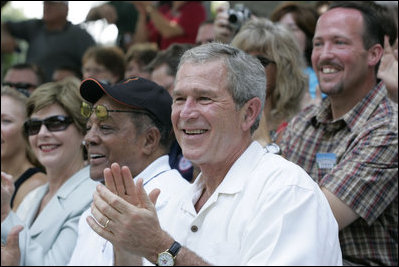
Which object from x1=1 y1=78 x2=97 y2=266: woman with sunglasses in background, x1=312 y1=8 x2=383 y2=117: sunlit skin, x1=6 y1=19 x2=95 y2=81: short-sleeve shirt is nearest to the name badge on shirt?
x1=312 y1=8 x2=383 y2=117: sunlit skin

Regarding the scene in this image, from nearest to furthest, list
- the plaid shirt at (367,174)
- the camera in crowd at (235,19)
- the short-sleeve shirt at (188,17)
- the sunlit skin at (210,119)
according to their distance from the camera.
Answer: the sunlit skin at (210,119)
the plaid shirt at (367,174)
the camera in crowd at (235,19)
the short-sleeve shirt at (188,17)

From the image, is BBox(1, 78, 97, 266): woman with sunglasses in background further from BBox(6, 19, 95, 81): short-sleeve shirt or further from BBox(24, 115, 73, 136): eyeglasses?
BBox(6, 19, 95, 81): short-sleeve shirt

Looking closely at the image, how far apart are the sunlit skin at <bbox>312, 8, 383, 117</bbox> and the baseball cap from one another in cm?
103

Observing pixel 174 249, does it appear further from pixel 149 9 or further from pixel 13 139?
pixel 149 9

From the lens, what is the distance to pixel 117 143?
358 cm

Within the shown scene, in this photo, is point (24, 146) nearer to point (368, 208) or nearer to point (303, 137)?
point (303, 137)

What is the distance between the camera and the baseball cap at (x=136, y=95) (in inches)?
138

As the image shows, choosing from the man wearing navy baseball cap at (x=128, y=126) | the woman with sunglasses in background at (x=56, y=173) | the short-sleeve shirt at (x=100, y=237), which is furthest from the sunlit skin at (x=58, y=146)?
the short-sleeve shirt at (x=100, y=237)

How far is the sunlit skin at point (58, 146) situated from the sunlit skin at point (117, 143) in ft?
2.58

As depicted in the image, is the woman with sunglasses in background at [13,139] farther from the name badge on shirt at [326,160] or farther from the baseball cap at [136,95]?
the name badge on shirt at [326,160]

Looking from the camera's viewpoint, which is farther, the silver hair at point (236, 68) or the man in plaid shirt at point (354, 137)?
the man in plaid shirt at point (354, 137)

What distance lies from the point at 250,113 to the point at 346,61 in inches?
58.6

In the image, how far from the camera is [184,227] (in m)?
2.60

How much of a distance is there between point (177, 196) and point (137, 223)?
0.62 metres
